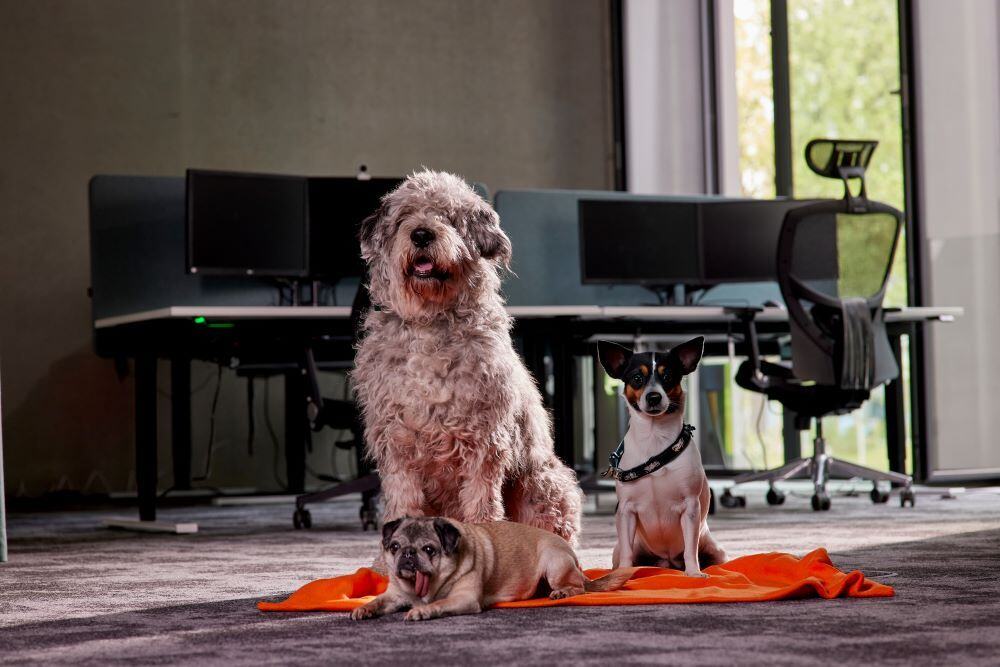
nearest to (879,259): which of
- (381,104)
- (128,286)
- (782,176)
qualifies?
(782,176)

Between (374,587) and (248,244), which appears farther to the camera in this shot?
(248,244)

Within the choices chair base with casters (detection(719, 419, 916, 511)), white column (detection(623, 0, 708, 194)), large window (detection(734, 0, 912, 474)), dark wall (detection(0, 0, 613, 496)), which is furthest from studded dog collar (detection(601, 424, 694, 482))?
white column (detection(623, 0, 708, 194))

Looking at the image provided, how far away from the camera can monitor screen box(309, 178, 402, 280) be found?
5.77m

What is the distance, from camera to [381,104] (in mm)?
8656

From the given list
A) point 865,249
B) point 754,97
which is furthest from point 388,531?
point 754,97

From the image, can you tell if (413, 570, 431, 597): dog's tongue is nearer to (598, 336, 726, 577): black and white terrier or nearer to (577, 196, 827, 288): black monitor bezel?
(598, 336, 726, 577): black and white terrier

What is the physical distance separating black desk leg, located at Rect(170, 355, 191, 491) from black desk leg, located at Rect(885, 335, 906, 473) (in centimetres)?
371

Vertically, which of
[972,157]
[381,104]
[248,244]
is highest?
[381,104]

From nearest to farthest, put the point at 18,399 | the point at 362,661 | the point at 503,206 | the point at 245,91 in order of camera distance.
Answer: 1. the point at 362,661
2. the point at 503,206
3. the point at 18,399
4. the point at 245,91

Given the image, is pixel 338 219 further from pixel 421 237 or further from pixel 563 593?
pixel 563 593

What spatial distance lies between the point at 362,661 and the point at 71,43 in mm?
6840

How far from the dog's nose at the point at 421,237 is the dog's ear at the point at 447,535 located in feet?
2.47

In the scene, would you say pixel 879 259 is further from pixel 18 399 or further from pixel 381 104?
pixel 18 399

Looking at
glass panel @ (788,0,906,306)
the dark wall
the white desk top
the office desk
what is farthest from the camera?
the dark wall
